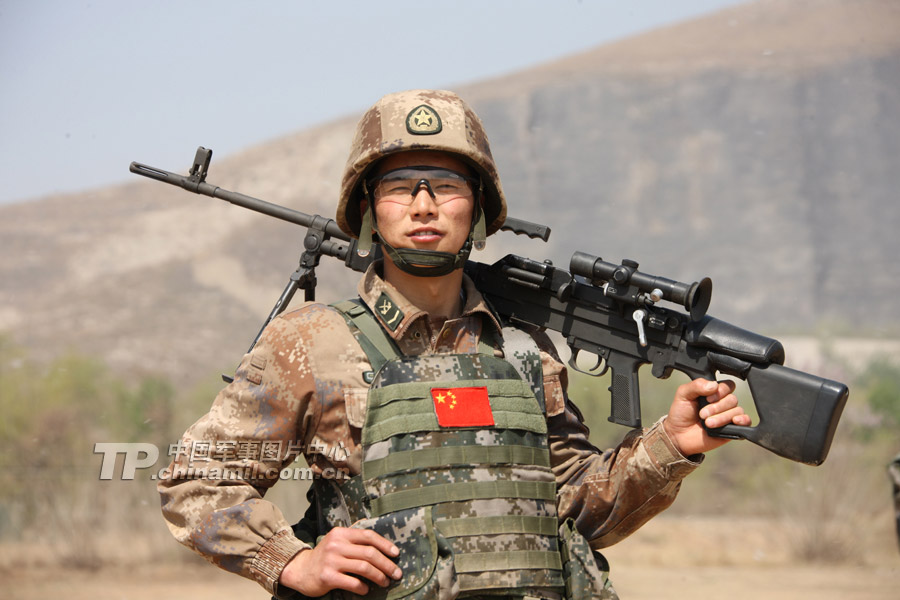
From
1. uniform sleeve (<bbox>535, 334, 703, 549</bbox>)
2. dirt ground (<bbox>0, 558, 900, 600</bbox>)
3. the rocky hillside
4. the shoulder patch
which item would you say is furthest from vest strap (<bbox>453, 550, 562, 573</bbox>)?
the rocky hillside

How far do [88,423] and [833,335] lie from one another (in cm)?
2038

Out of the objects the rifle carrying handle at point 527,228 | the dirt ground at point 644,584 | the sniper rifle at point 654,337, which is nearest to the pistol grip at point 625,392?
the sniper rifle at point 654,337

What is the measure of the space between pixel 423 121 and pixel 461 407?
0.82m

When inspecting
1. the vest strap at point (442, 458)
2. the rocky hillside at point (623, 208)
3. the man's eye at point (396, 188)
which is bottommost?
the vest strap at point (442, 458)

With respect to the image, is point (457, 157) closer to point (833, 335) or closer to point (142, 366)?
point (142, 366)

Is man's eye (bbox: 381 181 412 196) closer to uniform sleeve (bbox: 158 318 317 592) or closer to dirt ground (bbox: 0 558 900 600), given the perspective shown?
uniform sleeve (bbox: 158 318 317 592)

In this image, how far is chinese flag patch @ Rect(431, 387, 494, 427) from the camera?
2.70 metres

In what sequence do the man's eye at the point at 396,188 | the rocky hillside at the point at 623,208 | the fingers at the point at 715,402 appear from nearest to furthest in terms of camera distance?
the fingers at the point at 715,402
the man's eye at the point at 396,188
the rocky hillside at the point at 623,208

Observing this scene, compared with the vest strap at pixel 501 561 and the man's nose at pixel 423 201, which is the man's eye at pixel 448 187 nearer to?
the man's nose at pixel 423 201

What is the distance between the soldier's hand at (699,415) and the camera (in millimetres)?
2760

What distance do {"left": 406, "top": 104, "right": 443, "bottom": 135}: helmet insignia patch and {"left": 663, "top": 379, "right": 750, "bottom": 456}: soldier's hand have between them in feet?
3.31

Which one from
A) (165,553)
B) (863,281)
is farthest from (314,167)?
(165,553)

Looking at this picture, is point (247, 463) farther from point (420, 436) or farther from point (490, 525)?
point (490, 525)

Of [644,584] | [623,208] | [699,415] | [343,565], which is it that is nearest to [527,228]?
[699,415]
